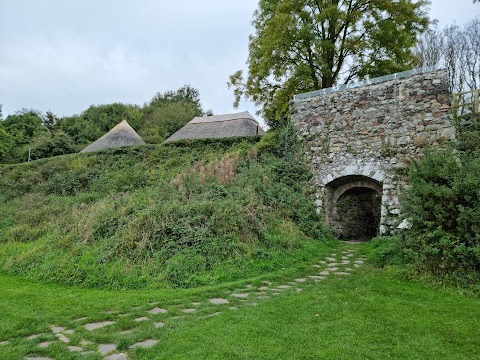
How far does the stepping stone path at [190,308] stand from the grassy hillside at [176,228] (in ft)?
2.33

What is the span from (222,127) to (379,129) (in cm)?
905

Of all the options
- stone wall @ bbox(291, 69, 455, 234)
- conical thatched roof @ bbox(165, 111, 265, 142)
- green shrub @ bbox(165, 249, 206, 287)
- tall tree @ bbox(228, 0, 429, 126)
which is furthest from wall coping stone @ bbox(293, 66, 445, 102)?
green shrub @ bbox(165, 249, 206, 287)

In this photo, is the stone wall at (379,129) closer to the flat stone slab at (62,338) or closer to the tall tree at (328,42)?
the tall tree at (328,42)

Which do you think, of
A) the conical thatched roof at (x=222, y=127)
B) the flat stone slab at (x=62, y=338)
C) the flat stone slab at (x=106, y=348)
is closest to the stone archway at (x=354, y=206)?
the conical thatched roof at (x=222, y=127)

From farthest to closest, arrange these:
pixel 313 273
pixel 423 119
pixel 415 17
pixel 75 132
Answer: pixel 75 132, pixel 415 17, pixel 423 119, pixel 313 273

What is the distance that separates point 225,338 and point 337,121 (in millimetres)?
7987

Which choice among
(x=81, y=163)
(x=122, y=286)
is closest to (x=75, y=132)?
(x=81, y=163)

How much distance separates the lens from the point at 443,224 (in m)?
5.42

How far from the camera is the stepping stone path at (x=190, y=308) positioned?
3.21 meters

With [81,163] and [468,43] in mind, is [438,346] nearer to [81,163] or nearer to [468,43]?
[81,163]

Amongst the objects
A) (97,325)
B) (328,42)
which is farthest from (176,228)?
(328,42)

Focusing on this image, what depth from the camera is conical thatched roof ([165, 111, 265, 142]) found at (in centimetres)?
1600

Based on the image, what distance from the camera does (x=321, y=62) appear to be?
40.3 ft

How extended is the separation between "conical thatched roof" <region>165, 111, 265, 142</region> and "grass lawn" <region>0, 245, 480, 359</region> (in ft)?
37.1
